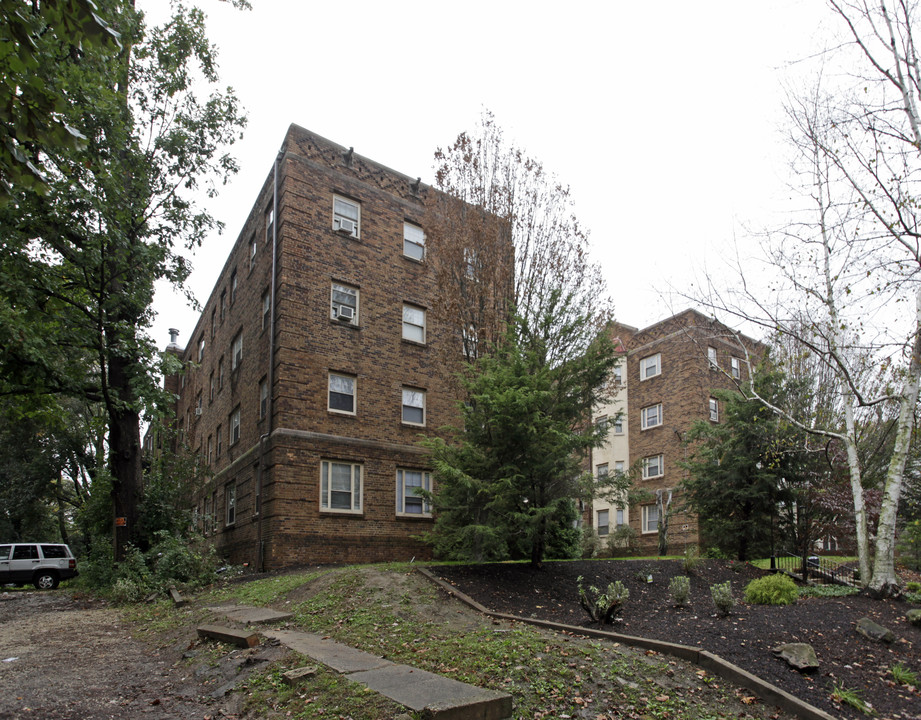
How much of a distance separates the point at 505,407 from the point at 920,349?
298 inches

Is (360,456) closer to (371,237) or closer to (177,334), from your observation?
(371,237)

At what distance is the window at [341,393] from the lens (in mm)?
18562

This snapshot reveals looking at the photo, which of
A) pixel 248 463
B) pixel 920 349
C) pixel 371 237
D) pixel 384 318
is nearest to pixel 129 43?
pixel 371 237

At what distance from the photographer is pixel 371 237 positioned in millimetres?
20484

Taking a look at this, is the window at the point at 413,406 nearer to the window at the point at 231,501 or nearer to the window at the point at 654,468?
the window at the point at 231,501

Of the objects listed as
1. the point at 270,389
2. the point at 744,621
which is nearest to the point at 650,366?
the point at 270,389

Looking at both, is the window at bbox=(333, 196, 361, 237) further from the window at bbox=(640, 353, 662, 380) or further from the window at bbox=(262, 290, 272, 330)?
the window at bbox=(640, 353, 662, 380)

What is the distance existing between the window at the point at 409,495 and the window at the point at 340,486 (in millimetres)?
1408

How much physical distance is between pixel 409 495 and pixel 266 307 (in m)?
7.47

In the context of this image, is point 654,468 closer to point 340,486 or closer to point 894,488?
point 340,486

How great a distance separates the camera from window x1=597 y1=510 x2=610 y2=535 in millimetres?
32125

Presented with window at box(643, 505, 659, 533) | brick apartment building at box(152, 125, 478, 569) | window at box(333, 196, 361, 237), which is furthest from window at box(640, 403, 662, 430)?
window at box(333, 196, 361, 237)

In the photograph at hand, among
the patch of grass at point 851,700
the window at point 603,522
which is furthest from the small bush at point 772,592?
the window at point 603,522

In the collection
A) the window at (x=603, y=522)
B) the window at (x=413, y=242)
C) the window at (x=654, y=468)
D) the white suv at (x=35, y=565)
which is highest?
the window at (x=413, y=242)
